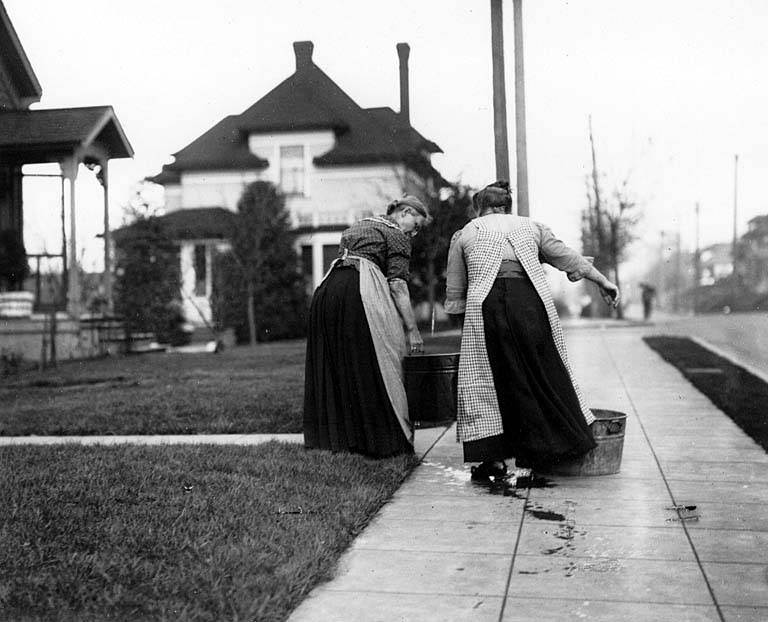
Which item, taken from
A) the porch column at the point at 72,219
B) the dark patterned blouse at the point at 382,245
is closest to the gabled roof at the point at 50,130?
the porch column at the point at 72,219

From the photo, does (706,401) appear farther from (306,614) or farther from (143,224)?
(143,224)

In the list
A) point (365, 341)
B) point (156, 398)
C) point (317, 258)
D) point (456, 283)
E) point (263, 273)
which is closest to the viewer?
point (456, 283)

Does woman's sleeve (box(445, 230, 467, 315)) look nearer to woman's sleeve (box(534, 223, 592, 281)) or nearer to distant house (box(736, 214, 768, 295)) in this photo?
woman's sleeve (box(534, 223, 592, 281))

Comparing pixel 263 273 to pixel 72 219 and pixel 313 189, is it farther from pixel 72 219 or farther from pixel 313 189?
pixel 72 219

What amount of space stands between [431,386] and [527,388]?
0.84 metres

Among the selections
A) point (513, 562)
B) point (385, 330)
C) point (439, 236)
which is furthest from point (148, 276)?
point (513, 562)

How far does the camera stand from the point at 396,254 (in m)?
6.46

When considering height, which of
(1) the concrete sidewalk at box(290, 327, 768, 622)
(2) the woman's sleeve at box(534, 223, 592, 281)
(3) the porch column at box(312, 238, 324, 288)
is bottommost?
(1) the concrete sidewalk at box(290, 327, 768, 622)

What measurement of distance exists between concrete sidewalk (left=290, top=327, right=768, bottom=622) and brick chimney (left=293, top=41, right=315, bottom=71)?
98.2ft

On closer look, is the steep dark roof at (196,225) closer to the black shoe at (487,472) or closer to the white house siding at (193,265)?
the white house siding at (193,265)

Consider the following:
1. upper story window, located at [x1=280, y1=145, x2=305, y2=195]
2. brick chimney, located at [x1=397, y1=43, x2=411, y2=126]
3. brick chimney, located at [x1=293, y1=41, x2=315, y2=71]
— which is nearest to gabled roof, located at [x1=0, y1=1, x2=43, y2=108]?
brick chimney, located at [x1=397, y1=43, x2=411, y2=126]

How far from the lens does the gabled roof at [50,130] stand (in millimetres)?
16734

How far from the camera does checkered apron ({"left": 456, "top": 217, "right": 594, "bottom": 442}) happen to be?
5840mm

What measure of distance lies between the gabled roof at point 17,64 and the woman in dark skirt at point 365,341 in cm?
1303
